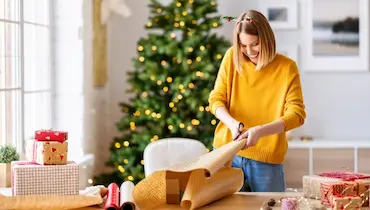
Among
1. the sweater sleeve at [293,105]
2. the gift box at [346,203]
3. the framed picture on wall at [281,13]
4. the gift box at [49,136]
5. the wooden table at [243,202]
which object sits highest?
the framed picture on wall at [281,13]

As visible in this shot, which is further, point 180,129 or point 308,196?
point 180,129

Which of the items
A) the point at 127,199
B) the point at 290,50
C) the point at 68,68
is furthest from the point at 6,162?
the point at 290,50

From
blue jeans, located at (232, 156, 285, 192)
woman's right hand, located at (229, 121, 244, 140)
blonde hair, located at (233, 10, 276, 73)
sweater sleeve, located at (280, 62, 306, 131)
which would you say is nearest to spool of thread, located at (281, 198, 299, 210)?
woman's right hand, located at (229, 121, 244, 140)

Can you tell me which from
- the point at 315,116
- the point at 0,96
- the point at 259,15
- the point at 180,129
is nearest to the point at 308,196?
the point at 259,15

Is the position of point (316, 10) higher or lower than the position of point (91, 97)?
higher

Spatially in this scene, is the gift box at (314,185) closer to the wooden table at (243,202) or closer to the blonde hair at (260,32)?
the wooden table at (243,202)

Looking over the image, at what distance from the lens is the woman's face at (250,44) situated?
11.5 ft

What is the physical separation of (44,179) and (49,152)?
11 centimetres

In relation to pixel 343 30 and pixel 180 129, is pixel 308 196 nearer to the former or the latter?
pixel 180 129

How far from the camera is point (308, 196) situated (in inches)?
119

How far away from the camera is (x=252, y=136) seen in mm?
3299

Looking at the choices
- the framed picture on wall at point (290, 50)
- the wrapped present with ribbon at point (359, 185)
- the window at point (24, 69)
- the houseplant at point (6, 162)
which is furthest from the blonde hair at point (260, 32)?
the framed picture on wall at point (290, 50)

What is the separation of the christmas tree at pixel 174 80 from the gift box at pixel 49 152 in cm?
268

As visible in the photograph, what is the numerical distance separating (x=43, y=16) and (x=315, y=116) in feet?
8.22
